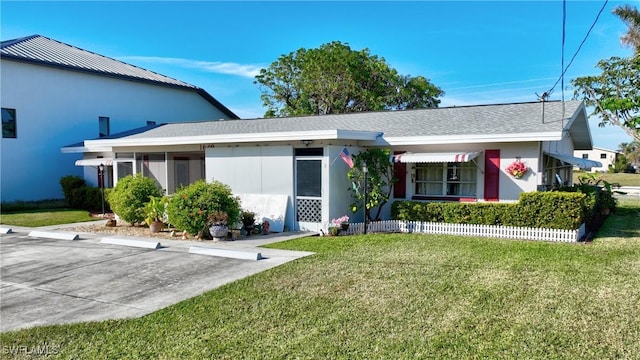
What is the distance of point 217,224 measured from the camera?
11.8 metres

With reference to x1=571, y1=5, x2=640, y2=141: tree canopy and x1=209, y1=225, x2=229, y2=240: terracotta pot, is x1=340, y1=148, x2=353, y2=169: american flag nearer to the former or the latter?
x1=209, y1=225, x2=229, y2=240: terracotta pot

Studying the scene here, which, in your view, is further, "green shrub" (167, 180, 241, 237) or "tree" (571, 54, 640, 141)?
"tree" (571, 54, 640, 141)

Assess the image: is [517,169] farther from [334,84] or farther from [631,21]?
[334,84]

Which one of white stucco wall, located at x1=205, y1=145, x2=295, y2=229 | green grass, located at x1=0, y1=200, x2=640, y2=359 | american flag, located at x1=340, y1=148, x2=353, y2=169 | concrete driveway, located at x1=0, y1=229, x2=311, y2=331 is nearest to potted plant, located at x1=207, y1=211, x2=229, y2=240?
concrete driveway, located at x1=0, y1=229, x2=311, y2=331

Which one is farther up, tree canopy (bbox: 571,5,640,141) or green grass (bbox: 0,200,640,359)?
tree canopy (bbox: 571,5,640,141)

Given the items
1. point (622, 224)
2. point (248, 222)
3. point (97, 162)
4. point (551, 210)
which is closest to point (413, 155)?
point (551, 210)

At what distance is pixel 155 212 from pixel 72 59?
15.9 metres

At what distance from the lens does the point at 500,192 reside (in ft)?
42.1

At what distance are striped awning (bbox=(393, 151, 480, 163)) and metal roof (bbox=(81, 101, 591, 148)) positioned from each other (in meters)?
0.45

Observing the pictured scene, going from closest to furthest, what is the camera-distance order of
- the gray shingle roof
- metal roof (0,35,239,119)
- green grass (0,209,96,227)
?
the gray shingle roof < green grass (0,209,96,227) < metal roof (0,35,239,119)

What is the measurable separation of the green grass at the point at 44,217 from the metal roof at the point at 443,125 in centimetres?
367

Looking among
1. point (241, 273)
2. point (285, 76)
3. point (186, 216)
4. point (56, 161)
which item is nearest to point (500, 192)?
point (241, 273)

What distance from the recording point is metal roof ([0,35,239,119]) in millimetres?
21594

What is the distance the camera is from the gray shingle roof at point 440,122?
499 inches
